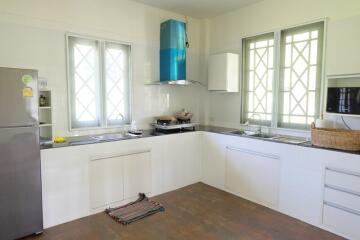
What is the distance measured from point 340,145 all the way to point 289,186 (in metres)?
0.72

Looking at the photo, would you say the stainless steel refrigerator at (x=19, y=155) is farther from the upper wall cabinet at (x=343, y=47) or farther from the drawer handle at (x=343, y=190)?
the upper wall cabinet at (x=343, y=47)

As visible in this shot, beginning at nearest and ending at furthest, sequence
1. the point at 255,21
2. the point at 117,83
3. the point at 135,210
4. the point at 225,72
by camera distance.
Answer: the point at 135,210 < the point at 117,83 < the point at 255,21 < the point at 225,72

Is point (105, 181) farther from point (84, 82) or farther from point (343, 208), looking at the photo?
point (343, 208)

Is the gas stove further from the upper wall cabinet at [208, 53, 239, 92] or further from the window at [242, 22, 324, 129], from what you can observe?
the window at [242, 22, 324, 129]

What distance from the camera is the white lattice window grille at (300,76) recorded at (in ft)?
10.2

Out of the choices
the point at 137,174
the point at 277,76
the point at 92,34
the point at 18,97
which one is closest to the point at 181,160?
the point at 137,174

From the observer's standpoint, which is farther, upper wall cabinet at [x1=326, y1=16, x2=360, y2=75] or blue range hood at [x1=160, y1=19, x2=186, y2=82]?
blue range hood at [x1=160, y1=19, x2=186, y2=82]

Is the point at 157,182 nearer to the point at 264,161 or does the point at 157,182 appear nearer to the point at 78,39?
the point at 264,161

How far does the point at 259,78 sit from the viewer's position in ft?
12.3

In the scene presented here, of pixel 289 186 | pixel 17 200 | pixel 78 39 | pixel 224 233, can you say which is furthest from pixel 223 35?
pixel 17 200

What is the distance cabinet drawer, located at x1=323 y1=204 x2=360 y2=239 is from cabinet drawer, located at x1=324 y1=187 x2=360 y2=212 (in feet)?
0.23

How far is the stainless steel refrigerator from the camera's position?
7.18ft

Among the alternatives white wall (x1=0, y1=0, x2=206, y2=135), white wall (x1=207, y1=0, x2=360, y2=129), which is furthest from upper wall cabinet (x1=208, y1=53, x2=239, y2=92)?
white wall (x1=0, y1=0, x2=206, y2=135)

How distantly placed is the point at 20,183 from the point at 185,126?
2.28 meters
